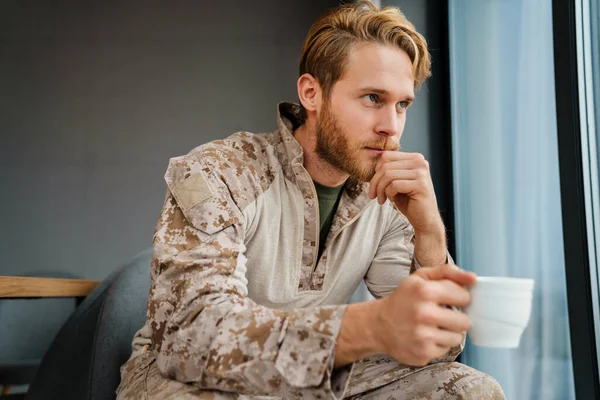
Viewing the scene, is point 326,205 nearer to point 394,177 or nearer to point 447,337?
point 394,177

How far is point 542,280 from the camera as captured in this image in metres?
1.79

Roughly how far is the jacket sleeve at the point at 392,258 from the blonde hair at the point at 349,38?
1.21ft

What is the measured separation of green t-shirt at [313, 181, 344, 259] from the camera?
141cm

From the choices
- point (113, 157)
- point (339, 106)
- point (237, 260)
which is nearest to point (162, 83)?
point (113, 157)

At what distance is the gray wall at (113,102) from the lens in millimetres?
3309

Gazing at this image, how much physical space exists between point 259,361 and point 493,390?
1.87ft

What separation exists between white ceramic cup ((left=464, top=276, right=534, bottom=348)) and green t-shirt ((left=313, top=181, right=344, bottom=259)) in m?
0.77

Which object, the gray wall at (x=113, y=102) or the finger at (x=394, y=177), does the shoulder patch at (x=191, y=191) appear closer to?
the finger at (x=394, y=177)

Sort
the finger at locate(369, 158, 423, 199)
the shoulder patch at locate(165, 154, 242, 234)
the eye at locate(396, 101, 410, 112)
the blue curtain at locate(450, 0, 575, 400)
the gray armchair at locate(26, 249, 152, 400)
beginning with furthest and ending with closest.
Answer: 1. the blue curtain at locate(450, 0, 575, 400)
2. the eye at locate(396, 101, 410, 112)
3. the gray armchair at locate(26, 249, 152, 400)
4. the finger at locate(369, 158, 423, 199)
5. the shoulder patch at locate(165, 154, 242, 234)

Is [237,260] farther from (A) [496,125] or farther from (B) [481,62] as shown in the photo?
(B) [481,62]

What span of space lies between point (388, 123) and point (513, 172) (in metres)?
0.86

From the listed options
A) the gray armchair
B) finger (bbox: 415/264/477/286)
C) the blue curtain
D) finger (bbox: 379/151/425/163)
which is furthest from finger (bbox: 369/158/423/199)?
the blue curtain

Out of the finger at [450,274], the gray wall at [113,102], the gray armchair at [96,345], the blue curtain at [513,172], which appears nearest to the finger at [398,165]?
the finger at [450,274]

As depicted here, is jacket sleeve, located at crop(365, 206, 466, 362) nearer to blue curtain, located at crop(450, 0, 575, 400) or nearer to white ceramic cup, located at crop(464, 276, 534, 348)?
blue curtain, located at crop(450, 0, 575, 400)
